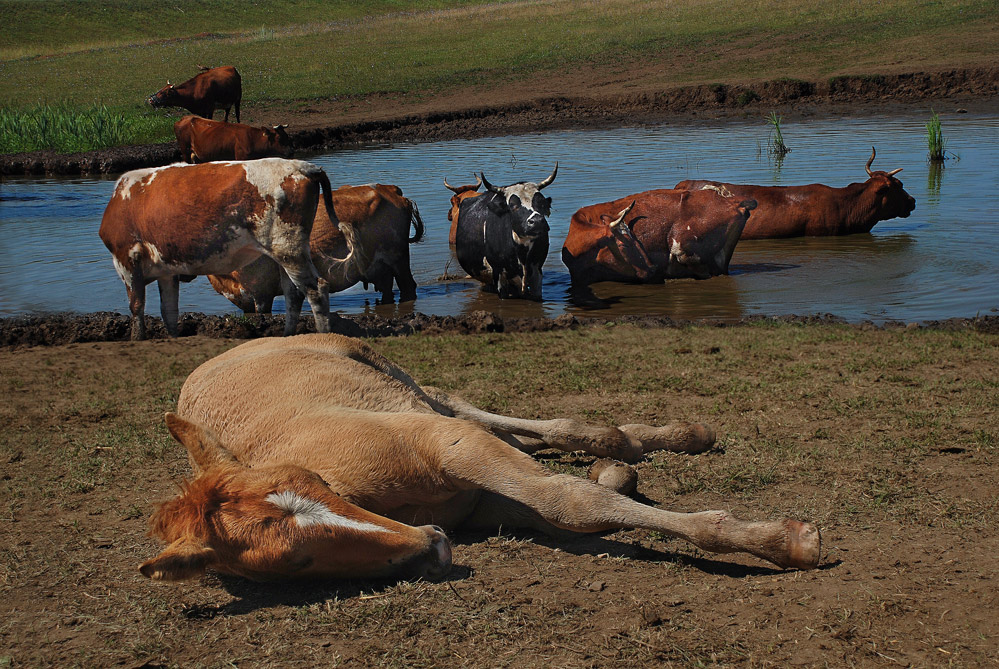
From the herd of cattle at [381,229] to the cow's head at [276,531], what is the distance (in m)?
5.38

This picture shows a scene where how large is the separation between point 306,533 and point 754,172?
620 inches

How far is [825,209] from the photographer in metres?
13.7

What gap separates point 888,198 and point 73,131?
19.8 meters

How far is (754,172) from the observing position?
17.8 metres

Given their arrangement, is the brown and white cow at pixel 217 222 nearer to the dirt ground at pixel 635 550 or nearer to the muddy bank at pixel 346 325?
the muddy bank at pixel 346 325

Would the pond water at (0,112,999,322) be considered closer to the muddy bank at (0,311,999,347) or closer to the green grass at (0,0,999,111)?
the muddy bank at (0,311,999,347)

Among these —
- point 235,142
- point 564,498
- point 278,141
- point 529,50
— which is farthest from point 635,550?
point 529,50

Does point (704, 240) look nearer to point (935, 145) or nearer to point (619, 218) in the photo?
point (619, 218)

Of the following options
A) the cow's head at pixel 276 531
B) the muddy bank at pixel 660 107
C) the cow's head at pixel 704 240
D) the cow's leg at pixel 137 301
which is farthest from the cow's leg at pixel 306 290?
the muddy bank at pixel 660 107

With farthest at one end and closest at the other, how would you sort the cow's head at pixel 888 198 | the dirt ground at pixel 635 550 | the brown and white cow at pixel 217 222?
the cow's head at pixel 888 198, the brown and white cow at pixel 217 222, the dirt ground at pixel 635 550

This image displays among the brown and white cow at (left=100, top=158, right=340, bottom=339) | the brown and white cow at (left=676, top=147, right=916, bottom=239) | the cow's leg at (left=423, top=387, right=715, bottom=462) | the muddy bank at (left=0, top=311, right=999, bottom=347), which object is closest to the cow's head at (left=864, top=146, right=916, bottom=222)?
Result: the brown and white cow at (left=676, top=147, right=916, bottom=239)

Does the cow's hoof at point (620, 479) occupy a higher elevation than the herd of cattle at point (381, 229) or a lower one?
lower

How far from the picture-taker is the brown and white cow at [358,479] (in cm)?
330

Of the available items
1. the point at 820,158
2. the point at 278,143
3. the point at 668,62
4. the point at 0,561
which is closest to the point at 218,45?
the point at 668,62
